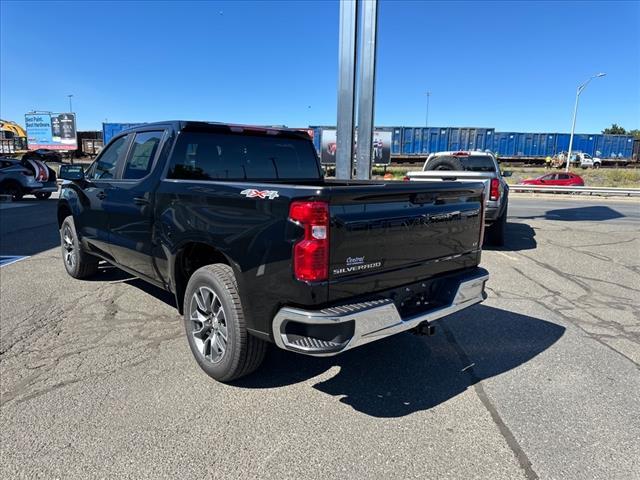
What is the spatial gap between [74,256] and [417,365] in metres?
4.58

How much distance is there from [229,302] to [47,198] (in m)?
19.1

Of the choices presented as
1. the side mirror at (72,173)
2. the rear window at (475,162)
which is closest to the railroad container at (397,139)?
the rear window at (475,162)

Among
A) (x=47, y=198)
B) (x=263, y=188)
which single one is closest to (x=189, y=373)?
(x=263, y=188)

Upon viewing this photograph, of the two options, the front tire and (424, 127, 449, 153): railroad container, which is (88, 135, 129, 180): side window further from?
(424, 127, 449, 153): railroad container

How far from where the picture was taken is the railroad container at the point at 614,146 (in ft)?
157

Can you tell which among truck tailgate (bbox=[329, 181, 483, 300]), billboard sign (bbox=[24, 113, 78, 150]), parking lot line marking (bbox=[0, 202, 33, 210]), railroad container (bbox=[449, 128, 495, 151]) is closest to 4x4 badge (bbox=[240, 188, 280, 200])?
truck tailgate (bbox=[329, 181, 483, 300])

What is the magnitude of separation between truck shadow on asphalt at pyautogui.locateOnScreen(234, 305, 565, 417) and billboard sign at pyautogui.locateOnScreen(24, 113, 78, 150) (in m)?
46.4

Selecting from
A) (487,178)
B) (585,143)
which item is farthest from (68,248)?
(585,143)

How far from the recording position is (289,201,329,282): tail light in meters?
2.57

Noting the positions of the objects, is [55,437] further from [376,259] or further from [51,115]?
[51,115]

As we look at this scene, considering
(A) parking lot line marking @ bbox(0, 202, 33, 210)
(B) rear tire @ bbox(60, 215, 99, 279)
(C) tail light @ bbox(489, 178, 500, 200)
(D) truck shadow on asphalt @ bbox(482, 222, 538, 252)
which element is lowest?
(A) parking lot line marking @ bbox(0, 202, 33, 210)

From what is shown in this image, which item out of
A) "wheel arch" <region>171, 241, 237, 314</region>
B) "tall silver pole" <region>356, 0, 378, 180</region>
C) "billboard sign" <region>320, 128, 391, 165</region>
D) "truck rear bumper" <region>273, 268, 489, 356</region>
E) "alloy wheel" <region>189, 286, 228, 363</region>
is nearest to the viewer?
"truck rear bumper" <region>273, 268, 489, 356</region>

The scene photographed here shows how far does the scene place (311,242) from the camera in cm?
258

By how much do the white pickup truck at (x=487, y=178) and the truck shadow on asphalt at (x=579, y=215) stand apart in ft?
11.7
